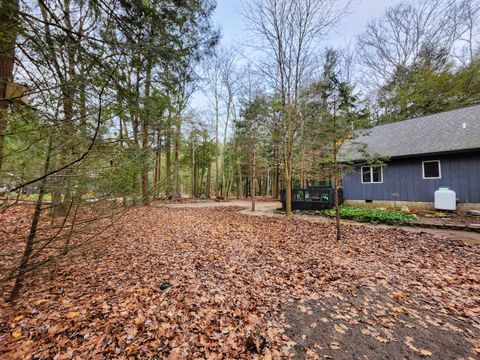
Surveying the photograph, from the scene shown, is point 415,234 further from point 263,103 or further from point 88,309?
point 263,103

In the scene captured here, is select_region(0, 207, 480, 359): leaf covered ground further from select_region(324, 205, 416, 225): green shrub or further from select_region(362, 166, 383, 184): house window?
select_region(362, 166, 383, 184): house window

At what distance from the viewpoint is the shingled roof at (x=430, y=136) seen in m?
8.69

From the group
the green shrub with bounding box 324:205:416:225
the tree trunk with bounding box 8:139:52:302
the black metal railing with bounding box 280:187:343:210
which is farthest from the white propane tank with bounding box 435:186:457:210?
the tree trunk with bounding box 8:139:52:302

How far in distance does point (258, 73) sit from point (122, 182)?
8181 millimetres

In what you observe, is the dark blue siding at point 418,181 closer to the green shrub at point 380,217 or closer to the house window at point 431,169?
the house window at point 431,169

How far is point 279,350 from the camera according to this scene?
2.07 m

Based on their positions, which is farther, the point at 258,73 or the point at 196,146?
the point at 196,146

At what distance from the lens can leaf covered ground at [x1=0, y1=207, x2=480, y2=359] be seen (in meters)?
2.11

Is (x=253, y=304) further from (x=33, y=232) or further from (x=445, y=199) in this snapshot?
(x=445, y=199)

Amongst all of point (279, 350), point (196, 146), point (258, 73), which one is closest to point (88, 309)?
point (279, 350)

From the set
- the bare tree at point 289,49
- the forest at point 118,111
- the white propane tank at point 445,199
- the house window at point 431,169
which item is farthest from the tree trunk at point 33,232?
the house window at point 431,169

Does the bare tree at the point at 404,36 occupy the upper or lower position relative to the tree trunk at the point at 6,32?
upper

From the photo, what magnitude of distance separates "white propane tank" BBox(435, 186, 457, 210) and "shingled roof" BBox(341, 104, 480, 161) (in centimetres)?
171

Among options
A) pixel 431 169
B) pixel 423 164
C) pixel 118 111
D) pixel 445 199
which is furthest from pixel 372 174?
pixel 118 111
